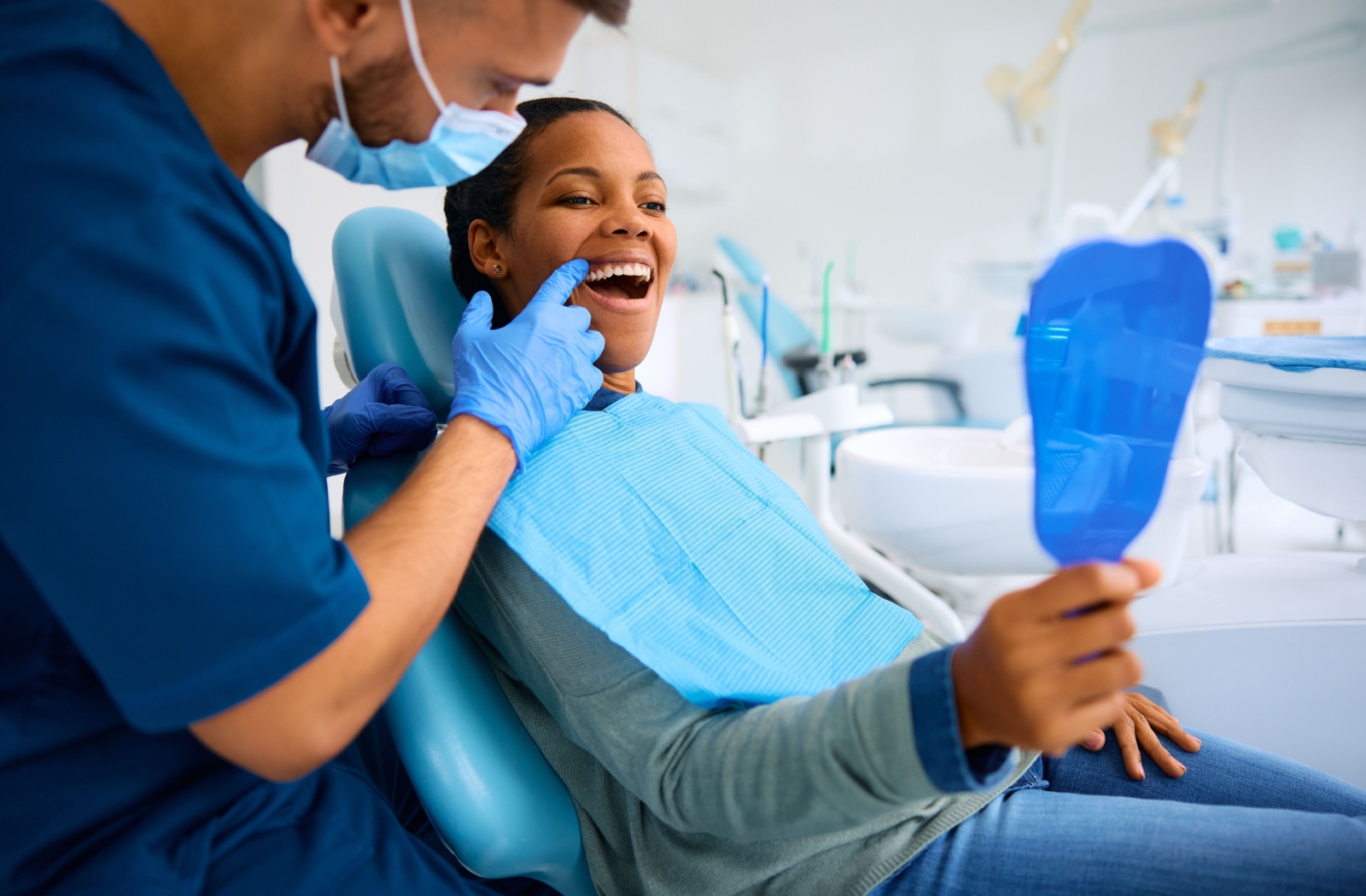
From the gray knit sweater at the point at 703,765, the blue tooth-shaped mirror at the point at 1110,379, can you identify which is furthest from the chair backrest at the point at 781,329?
the blue tooth-shaped mirror at the point at 1110,379

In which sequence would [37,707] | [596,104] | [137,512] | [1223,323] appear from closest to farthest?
[137,512] < [37,707] < [596,104] < [1223,323]

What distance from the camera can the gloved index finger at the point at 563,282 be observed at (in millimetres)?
898

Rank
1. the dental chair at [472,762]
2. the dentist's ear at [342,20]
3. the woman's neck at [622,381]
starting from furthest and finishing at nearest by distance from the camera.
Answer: the woman's neck at [622,381], the dental chair at [472,762], the dentist's ear at [342,20]

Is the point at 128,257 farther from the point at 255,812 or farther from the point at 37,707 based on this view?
the point at 255,812

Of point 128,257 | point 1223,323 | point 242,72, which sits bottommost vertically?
point 1223,323

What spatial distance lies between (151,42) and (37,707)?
1.40 feet

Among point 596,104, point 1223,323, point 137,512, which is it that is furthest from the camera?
point 1223,323

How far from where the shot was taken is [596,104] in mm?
1065

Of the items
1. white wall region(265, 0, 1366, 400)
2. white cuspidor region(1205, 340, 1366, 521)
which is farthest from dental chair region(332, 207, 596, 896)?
white wall region(265, 0, 1366, 400)

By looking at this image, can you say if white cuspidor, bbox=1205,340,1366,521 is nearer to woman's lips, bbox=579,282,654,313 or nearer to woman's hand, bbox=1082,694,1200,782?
woman's hand, bbox=1082,694,1200,782

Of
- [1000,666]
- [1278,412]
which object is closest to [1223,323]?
[1278,412]

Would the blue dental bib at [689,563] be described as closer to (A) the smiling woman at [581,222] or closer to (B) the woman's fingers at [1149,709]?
(A) the smiling woman at [581,222]

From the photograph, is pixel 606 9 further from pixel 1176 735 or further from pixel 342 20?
pixel 1176 735

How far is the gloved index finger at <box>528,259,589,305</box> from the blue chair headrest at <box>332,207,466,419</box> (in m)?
0.14
